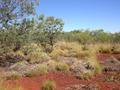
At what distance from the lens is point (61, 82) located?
48.0 ft

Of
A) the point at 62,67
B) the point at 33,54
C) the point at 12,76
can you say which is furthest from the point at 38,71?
the point at 33,54

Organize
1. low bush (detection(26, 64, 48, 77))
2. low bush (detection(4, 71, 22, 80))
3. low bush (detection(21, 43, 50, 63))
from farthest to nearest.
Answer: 1. low bush (detection(21, 43, 50, 63))
2. low bush (detection(26, 64, 48, 77))
3. low bush (detection(4, 71, 22, 80))

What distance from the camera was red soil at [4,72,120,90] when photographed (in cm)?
1327

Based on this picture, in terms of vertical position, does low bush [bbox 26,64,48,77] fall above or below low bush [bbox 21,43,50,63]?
below

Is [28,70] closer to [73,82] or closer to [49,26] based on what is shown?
[73,82]

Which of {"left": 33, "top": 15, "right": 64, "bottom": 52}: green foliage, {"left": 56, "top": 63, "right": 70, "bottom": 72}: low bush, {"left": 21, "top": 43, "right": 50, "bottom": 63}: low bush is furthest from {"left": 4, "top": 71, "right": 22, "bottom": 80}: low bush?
{"left": 33, "top": 15, "right": 64, "bottom": 52}: green foliage

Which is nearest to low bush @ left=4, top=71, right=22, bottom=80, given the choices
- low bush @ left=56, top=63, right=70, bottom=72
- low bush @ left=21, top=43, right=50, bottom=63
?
low bush @ left=56, top=63, right=70, bottom=72

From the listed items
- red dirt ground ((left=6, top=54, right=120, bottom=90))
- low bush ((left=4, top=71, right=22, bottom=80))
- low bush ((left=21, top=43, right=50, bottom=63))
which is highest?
low bush ((left=21, top=43, right=50, bottom=63))

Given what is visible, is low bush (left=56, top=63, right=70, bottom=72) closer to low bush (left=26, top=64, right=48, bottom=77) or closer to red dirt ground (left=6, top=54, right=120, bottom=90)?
red dirt ground (left=6, top=54, right=120, bottom=90)

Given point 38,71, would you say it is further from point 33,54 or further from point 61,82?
point 33,54

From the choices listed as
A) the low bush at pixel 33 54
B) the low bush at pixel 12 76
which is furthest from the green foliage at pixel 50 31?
the low bush at pixel 12 76

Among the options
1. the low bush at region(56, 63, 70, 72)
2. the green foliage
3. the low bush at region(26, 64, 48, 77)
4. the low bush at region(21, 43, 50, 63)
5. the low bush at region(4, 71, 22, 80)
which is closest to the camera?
the low bush at region(4, 71, 22, 80)

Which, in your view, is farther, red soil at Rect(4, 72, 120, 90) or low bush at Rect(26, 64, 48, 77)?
low bush at Rect(26, 64, 48, 77)

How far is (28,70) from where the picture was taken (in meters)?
16.4
